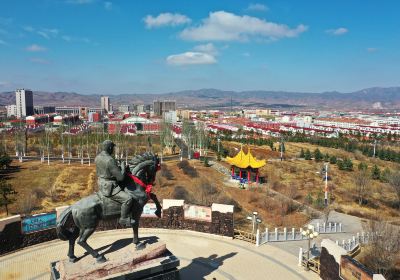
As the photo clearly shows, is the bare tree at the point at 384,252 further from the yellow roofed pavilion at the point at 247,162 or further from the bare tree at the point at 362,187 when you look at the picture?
the yellow roofed pavilion at the point at 247,162

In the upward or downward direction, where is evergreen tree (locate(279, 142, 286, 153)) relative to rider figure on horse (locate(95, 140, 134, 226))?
downward

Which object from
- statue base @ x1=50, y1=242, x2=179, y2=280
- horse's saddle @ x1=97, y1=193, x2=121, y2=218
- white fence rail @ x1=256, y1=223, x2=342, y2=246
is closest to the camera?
statue base @ x1=50, y1=242, x2=179, y2=280

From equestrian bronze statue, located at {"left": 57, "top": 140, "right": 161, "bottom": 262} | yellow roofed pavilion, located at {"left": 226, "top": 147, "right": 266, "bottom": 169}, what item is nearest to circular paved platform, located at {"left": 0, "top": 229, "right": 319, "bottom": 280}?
equestrian bronze statue, located at {"left": 57, "top": 140, "right": 161, "bottom": 262}

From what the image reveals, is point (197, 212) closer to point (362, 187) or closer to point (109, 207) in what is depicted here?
point (109, 207)

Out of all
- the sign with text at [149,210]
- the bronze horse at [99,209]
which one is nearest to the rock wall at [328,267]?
the bronze horse at [99,209]

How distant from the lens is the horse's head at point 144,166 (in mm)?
11961

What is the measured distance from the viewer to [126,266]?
37.2 feet

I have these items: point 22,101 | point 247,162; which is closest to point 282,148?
point 247,162

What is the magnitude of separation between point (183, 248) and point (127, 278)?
5.94 m

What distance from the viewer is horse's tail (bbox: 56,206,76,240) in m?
11.0

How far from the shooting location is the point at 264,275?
14.3 metres

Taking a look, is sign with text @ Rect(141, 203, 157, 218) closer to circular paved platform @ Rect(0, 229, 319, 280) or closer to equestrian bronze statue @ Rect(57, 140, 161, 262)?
circular paved platform @ Rect(0, 229, 319, 280)

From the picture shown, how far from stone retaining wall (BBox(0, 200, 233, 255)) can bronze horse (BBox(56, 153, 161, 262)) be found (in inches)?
192

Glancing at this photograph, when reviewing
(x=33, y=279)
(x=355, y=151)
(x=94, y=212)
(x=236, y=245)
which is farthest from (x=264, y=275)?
(x=355, y=151)
